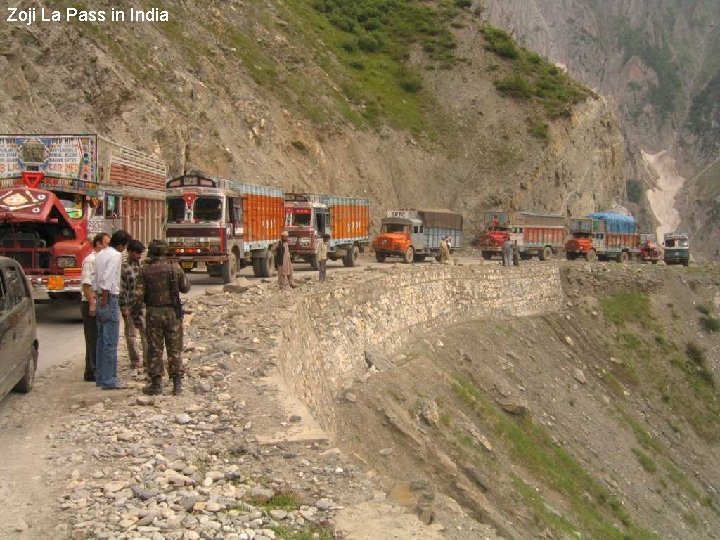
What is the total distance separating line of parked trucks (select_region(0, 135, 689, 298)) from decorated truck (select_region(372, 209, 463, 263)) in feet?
0.16

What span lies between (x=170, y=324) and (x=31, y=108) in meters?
23.9

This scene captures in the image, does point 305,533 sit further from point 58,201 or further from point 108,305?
point 58,201

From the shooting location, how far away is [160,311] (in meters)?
8.97

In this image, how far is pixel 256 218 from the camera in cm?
2517

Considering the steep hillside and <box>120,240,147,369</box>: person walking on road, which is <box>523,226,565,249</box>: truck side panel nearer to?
the steep hillside

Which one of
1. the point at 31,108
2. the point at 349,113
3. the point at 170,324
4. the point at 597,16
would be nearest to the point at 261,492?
the point at 170,324

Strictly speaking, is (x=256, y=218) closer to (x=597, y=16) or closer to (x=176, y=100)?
(x=176, y=100)

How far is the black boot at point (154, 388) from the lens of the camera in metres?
9.11

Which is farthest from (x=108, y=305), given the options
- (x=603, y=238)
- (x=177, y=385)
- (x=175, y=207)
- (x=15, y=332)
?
(x=603, y=238)

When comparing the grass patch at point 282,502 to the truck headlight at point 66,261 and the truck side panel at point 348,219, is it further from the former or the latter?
the truck side panel at point 348,219

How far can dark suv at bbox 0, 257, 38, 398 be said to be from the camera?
839 centimetres

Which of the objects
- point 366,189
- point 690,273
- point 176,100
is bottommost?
point 690,273

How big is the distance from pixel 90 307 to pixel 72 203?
6987mm

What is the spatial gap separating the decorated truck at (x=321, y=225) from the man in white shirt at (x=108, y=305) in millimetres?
18983
